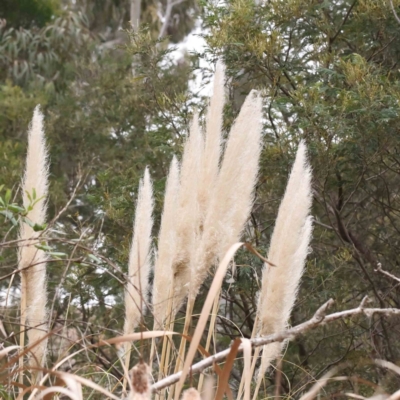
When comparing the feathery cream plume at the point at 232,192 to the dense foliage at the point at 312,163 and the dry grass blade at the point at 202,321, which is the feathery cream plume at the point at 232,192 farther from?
the dense foliage at the point at 312,163

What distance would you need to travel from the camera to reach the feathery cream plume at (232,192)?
79.6 inches

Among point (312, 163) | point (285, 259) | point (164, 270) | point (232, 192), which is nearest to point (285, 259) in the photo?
point (285, 259)

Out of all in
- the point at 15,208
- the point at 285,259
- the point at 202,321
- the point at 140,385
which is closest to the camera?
the point at 140,385

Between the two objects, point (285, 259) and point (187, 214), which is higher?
point (187, 214)

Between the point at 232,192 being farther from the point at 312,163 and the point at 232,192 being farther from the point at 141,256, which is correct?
the point at 312,163

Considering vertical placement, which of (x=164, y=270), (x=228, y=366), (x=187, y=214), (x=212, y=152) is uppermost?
(x=212, y=152)

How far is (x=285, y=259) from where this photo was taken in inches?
77.5

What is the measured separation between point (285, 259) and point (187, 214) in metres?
0.34

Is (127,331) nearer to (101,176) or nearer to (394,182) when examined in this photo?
(101,176)

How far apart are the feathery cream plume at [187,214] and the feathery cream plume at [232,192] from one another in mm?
83

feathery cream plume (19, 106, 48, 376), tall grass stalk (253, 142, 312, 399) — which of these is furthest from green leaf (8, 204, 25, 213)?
tall grass stalk (253, 142, 312, 399)

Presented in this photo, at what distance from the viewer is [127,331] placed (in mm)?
2316

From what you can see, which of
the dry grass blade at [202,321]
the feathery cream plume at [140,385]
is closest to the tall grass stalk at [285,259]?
the dry grass blade at [202,321]

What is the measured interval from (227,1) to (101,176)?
1.46 meters
